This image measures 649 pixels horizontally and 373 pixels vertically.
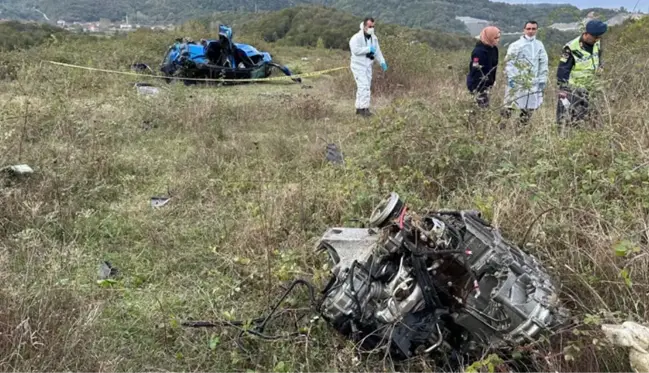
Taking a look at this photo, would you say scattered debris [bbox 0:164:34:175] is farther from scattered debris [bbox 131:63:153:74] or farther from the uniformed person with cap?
scattered debris [bbox 131:63:153:74]

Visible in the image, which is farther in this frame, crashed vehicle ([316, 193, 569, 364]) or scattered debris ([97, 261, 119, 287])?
scattered debris ([97, 261, 119, 287])

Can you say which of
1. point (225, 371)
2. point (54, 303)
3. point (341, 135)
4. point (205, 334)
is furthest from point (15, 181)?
point (341, 135)

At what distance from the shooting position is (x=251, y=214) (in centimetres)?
379

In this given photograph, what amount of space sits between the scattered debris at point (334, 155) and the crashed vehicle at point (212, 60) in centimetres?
525

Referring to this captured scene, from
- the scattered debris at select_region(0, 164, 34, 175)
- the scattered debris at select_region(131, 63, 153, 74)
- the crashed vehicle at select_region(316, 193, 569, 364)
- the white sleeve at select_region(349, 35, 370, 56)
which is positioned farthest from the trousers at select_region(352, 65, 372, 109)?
the crashed vehicle at select_region(316, 193, 569, 364)

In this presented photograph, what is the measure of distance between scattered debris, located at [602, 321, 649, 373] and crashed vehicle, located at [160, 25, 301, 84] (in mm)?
8914

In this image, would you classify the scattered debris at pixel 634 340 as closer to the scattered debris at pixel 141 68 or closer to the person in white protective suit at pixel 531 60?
the person in white protective suit at pixel 531 60

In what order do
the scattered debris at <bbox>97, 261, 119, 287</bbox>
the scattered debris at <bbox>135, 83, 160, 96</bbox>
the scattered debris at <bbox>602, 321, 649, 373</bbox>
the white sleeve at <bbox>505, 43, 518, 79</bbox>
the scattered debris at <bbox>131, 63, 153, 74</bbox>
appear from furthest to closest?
1. the scattered debris at <bbox>131, 63, 153, 74</bbox>
2. the scattered debris at <bbox>135, 83, 160, 96</bbox>
3. the white sleeve at <bbox>505, 43, 518, 79</bbox>
4. the scattered debris at <bbox>97, 261, 119, 287</bbox>
5. the scattered debris at <bbox>602, 321, 649, 373</bbox>

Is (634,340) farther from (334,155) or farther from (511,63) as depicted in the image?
(511,63)

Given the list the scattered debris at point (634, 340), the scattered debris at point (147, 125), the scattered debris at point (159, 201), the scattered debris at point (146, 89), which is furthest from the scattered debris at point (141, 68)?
the scattered debris at point (634, 340)

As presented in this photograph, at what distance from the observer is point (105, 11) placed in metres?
48.5

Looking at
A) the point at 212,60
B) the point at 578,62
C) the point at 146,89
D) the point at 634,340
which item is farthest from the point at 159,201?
the point at 212,60

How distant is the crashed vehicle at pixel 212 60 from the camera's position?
1025cm

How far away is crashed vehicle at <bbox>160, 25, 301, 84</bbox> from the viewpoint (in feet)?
33.6
